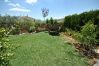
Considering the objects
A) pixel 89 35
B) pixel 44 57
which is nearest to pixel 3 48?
pixel 44 57

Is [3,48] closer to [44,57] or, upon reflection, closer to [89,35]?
[44,57]

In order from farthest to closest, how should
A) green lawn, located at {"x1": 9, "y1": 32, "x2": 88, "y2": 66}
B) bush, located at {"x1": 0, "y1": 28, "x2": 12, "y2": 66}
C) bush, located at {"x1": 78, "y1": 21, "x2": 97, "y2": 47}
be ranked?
bush, located at {"x1": 78, "y1": 21, "x2": 97, "y2": 47}
green lawn, located at {"x1": 9, "y1": 32, "x2": 88, "y2": 66}
bush, located at {"x1": 0, "y1": 28, "x2": 12, "y2": 66}

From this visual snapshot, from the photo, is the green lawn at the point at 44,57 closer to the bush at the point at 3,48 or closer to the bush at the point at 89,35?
the bush at the point at 89,35

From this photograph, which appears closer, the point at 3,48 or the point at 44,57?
the point at 3,48

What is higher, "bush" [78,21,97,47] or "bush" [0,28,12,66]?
"bush" [0,28,12,66]

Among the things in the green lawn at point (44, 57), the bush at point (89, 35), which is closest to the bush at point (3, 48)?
the green lawn at point (44, 57)

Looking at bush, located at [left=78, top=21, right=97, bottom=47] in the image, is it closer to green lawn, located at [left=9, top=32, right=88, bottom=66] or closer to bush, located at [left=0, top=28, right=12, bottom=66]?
green lawn, located at [left=9, top=32, right=88, bottom=66]


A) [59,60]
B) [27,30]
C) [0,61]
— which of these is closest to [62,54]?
[59,60]

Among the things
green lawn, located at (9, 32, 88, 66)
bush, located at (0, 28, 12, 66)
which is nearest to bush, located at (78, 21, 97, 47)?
green lawn, located at (9, 32, 88, 66)

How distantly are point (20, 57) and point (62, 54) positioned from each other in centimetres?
287

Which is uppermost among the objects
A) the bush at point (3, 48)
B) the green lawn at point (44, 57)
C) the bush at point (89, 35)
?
the bush at point (3, 48)

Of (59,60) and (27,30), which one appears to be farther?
(27,30)

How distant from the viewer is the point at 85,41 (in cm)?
1442

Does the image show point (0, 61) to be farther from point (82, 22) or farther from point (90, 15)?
point (82, 22)
